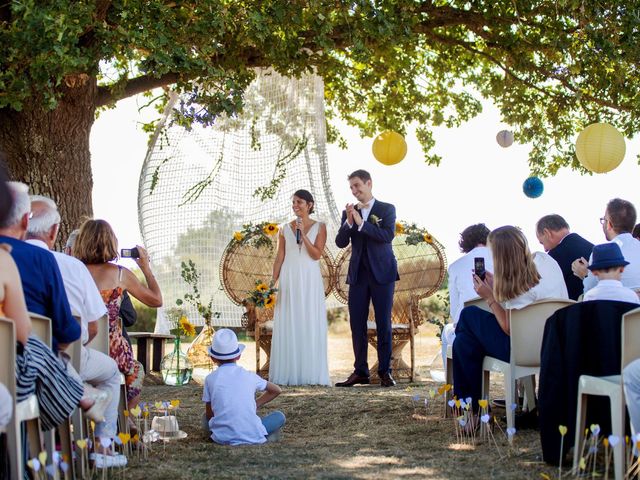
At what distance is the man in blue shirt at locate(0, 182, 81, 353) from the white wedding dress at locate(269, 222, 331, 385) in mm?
5213

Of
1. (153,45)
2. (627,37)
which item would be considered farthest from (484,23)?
(153,45)

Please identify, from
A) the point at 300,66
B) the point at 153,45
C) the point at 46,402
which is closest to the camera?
the point at 46,402

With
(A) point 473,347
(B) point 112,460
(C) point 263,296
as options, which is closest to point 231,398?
(B) point 112,460

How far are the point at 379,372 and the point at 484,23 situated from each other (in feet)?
11.8

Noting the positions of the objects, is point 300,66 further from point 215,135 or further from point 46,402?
point 46,402

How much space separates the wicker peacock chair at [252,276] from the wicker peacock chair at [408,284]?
203 mm

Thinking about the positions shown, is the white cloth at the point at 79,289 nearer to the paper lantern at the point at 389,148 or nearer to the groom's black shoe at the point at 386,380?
the groom's black shoe at the point at 386,380

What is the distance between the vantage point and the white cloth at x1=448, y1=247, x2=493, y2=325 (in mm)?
6558

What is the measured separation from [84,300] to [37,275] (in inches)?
27.1

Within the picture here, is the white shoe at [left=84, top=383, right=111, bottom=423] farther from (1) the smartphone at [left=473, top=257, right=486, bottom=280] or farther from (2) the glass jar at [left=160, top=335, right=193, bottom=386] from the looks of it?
(2) the glass jar at [left=160, top=335, right=193, bottom=386]

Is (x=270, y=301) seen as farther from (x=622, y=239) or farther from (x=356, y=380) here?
(x=622, y=239)

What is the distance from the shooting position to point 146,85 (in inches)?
384

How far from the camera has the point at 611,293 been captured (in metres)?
4.57

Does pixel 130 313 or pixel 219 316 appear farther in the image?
pixel 219 316
